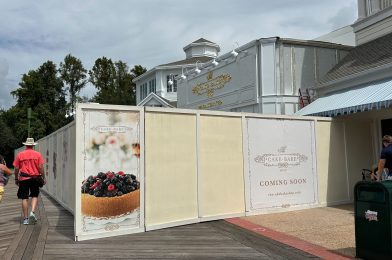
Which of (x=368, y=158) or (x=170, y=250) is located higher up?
(x=368, y=158)

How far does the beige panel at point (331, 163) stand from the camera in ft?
36.6

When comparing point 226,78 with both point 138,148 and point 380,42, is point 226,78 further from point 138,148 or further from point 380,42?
point 138,148

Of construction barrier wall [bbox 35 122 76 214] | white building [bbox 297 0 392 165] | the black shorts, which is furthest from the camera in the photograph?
white building [bbox 297 0 392 165]

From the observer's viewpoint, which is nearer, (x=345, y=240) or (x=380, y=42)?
(x=345, y=240)

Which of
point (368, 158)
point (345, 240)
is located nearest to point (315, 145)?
point (368, 158)

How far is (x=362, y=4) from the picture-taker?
15648 millimetres

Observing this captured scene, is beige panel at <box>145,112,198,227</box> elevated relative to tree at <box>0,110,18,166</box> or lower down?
lower down

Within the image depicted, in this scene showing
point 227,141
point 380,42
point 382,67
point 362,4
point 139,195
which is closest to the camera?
point 139,195

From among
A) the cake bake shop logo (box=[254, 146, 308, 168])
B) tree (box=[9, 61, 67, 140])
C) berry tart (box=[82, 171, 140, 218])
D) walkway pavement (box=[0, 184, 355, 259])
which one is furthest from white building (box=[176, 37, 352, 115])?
tree (box=[9, 61, 67, 140])

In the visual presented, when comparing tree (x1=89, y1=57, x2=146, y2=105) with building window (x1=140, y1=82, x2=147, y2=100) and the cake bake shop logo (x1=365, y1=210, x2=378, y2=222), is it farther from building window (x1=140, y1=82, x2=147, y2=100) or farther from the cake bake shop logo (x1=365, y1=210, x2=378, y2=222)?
the cake bake shop logo (x1=365, y1=210, x2=378, y2=222)

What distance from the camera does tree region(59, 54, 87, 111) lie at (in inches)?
2411

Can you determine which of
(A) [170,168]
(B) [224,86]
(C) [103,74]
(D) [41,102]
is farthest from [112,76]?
(A) [170,168]

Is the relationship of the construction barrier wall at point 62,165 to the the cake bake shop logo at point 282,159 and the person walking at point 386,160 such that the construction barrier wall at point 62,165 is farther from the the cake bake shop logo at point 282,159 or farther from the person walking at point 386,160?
the person walking at point 386,160

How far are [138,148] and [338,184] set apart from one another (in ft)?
20.0
